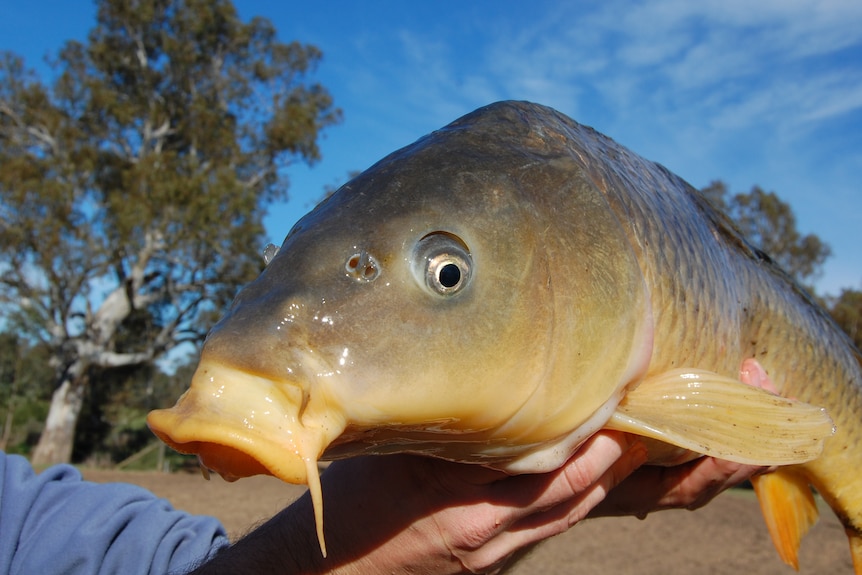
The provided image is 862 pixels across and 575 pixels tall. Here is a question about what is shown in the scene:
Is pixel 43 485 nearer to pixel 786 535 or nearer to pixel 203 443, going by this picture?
pixel 203 443

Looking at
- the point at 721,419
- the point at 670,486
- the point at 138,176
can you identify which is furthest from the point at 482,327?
the point at 138,176

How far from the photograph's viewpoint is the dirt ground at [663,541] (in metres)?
9.03

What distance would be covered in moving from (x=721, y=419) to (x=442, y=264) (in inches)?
35.5

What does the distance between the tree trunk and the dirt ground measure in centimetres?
665

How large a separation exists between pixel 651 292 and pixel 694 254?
41 cm

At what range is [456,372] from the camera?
1.44 m

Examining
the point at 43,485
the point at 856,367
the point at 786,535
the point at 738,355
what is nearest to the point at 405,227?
the point at 738,355

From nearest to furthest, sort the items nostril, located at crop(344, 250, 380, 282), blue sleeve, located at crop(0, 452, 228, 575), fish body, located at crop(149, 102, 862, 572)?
fish body, located at crop(149, 102, 862, 572)
nostril, located at crop(344, 250, 380, 282)
blue sleeve, located at crop(0, 452, 228, 575)

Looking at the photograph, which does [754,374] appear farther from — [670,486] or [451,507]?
[451,507]

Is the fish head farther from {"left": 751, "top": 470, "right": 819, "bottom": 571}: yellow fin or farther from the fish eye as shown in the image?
{"left": 751, "top": 470, "right": 819, "bottom": 571}: yellow fin

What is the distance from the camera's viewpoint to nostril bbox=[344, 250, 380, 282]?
1436mm

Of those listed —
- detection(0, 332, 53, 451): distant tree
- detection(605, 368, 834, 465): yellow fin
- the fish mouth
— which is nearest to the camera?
the fish mouth

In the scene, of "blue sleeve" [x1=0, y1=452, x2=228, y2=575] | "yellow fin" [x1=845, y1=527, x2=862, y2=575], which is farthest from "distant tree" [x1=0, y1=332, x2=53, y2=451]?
"yellow fin" [x1=845, y1=527, x2=862, y2=575]

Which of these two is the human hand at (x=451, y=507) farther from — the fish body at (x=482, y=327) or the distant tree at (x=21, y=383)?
the distant tree at (x=21, y=383)
